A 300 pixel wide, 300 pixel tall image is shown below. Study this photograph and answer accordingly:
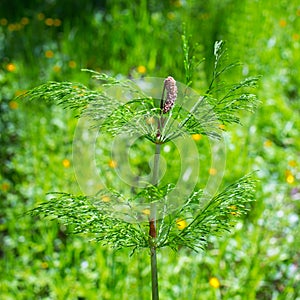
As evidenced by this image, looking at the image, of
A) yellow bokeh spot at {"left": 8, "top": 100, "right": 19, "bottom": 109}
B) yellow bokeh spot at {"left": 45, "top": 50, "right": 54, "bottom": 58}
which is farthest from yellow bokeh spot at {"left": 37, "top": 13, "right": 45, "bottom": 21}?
yellow bokeh spot at {"left": 8, "top": 100, "right": 19, "bottom": 109}

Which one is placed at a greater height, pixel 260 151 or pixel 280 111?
pixel 280 111

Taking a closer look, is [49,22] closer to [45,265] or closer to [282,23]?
[282,23]

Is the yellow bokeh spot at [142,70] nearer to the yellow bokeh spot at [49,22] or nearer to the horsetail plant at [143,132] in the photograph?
the yellow bokeh spot at [49,22]

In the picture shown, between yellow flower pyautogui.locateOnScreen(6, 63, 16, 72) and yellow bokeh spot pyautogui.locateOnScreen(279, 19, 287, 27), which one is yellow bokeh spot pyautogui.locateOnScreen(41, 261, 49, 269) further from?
yellow bokeh spot pyautogui.locateOnScreen(279, 19, 287, 27)

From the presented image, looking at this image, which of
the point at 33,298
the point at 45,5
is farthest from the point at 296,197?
the point at 45,5

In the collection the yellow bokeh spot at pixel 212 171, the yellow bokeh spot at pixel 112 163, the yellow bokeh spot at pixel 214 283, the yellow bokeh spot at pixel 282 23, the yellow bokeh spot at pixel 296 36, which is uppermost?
the yellow bokeh spot at pixel 282 23

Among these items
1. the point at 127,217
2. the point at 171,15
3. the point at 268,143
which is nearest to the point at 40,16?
the point at 171,15

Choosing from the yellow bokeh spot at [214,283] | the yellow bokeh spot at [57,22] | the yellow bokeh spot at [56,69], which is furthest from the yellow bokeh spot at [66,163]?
the yellow bokeh spot at [57,22]

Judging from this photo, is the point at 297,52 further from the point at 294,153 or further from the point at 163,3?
the point at 163,3

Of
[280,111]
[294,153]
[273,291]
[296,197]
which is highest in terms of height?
[280,111]
